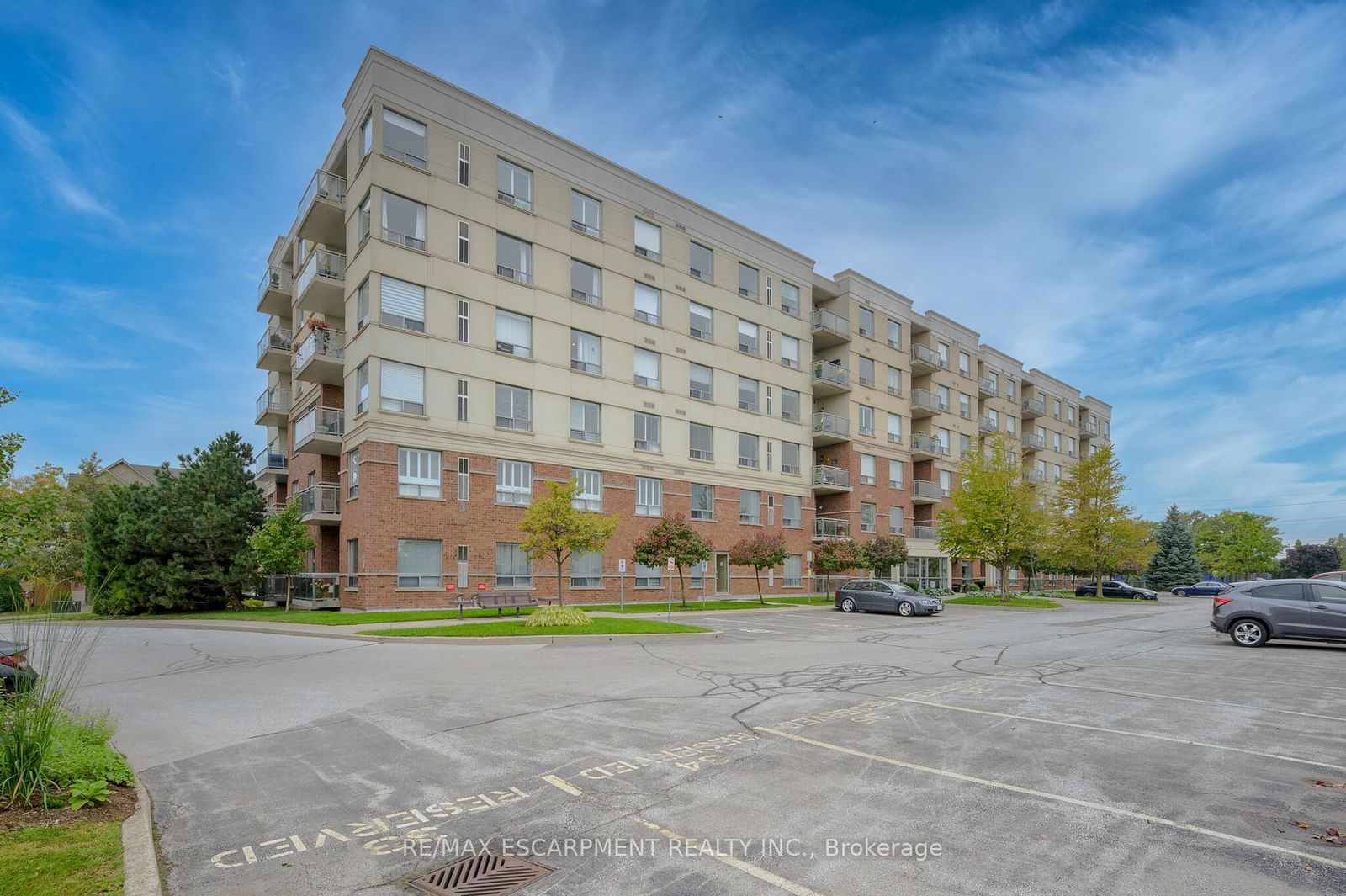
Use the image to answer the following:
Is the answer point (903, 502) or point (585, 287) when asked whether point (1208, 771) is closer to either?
point (585, 287)

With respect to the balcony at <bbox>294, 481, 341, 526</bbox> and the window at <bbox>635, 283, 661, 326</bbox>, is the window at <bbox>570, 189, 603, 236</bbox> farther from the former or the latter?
the balcony at <bbox>294, 481, 341, 526</bbox>

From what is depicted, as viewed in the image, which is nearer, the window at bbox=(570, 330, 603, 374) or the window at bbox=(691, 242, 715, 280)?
the window at bbox=(570, 330, 603, 374)

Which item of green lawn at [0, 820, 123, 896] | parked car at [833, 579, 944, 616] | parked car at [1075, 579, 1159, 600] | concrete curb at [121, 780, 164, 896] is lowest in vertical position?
parked car at [1075, 579, 1159, 600]

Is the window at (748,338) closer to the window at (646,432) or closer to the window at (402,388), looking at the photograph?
the window at (646,432)

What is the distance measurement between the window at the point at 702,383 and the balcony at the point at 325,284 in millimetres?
16519

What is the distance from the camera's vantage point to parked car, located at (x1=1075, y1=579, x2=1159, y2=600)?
50.5 metres

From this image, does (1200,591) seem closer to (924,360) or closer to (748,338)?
(924,360)

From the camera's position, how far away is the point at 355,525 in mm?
27766

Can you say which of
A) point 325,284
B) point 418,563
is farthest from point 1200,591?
point 325,284

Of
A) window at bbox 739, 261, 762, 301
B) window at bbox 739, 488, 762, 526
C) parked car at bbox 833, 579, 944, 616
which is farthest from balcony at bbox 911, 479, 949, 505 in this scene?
parked car at bbox 833, 579, 944, 616

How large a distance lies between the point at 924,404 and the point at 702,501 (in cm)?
2172

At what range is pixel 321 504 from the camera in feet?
99.9

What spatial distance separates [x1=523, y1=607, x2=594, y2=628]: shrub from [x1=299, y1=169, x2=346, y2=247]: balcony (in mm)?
20089

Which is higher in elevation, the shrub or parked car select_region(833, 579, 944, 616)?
the shrub
